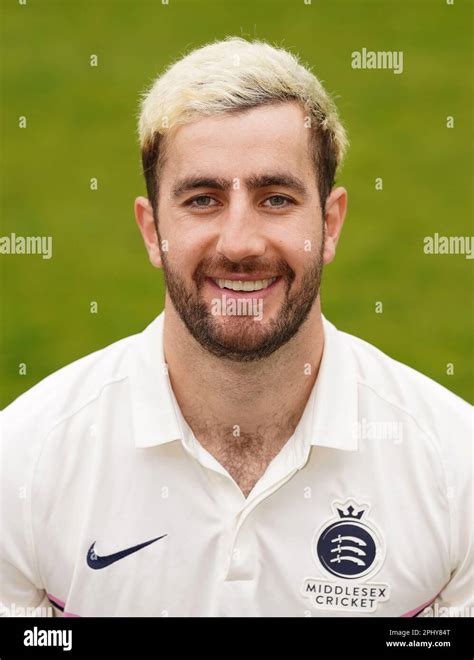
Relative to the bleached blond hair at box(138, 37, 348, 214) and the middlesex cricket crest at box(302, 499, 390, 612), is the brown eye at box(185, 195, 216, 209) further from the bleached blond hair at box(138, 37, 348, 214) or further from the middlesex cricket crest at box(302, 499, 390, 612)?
the middlesex cricket crest at box(302, 499, 390, 612)

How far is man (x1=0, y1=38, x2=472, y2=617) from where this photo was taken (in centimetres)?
495

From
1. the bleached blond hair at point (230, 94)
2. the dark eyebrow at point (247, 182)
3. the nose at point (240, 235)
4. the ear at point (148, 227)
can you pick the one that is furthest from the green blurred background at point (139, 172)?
the nose at point (240, 235)

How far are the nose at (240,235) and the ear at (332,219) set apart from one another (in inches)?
21.4

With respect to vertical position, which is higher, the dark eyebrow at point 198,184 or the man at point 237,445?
the dark eyebrow at point 198,184

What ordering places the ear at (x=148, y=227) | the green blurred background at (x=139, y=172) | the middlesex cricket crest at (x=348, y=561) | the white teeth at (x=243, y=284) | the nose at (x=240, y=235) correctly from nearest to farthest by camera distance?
the nose at (x=240, y=235)
the white teeth at (x=243, y=284)
the middlesex cricket crest at (x=348, y=561)
the ear at (x=148, y=227)
the green blurred background at (x=139, y=172)

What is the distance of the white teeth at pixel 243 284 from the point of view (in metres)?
4.94

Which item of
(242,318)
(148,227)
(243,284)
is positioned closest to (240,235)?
(243,284)

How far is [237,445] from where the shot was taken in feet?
16.9

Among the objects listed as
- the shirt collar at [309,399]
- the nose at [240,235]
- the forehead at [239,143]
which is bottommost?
the shirt collar at [309,399]

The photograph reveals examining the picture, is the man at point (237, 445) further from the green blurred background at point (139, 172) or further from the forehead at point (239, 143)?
the green blurred background at point (139, 172)

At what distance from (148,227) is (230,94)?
2.64 feet

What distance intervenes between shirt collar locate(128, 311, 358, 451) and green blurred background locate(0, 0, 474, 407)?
5013 mm

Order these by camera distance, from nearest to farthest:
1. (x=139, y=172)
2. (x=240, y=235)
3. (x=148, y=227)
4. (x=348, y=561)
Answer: (x=240, y=235) < (x=348, y=561) < (x=148, y=227) < (x=139, y=172)

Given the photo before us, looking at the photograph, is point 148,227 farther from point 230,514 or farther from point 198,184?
point 230,514
